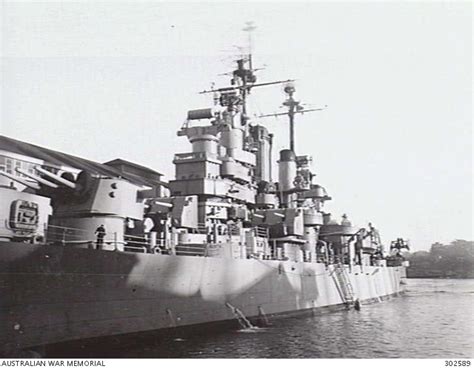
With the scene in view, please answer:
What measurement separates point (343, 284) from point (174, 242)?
34.7 ft

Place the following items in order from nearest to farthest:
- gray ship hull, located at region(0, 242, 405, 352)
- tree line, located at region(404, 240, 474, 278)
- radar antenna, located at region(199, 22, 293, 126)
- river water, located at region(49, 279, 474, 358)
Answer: gray ship hull, located at region(0, 242, 405, 352), river water, located at region(49, 279, 474, 358), radar antenna, located at region(199, 22, 293, 126), tree line, located at region(404, 240, 474, 278)

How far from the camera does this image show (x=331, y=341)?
1145 centimetres

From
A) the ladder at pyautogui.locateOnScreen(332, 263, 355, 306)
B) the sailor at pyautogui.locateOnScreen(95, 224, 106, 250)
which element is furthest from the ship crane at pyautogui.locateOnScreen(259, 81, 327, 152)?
the sailor at pyautogui.locateOnScreen(95, 224, 106, 250)

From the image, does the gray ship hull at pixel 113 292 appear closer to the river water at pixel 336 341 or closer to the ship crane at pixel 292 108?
the river water at pixel 336 341

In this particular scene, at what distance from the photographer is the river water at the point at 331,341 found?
970 centimetres

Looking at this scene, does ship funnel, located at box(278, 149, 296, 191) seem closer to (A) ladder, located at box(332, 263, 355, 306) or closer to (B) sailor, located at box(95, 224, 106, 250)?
(A) ladder, located at box(332, 263, 355, 306)

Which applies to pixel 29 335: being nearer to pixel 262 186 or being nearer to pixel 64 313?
pixel 64 313

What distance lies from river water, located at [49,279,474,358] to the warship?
0.63m

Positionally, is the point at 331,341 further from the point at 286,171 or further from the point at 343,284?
the point at 286,171

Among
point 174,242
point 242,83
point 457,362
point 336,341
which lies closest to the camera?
point 457,362

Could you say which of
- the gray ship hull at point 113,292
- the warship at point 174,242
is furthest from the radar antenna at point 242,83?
the gray ship hull at point 113,292

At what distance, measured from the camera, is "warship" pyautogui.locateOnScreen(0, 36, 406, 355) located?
871 cm

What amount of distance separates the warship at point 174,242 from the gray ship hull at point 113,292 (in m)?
0.02

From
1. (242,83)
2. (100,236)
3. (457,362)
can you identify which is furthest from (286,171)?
(457,362)
